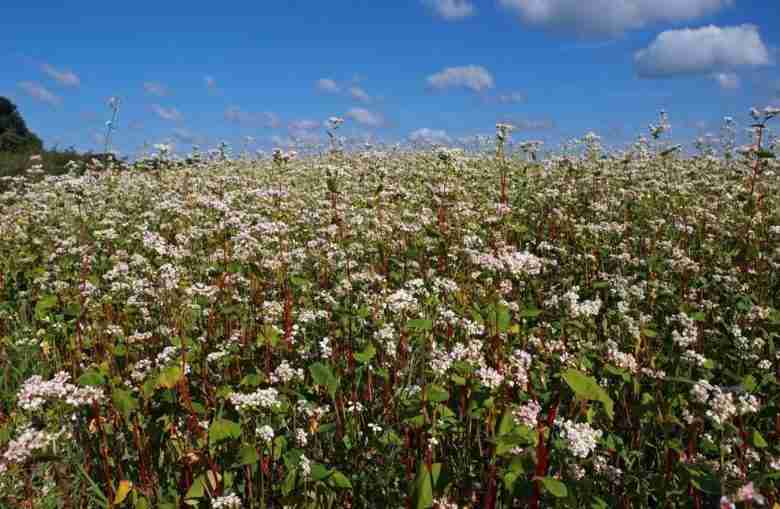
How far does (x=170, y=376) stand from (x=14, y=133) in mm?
36279

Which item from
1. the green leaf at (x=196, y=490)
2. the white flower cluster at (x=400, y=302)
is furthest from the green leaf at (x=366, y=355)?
the green leaf at (x=196, y=490)

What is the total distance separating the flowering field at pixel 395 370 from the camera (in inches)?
123

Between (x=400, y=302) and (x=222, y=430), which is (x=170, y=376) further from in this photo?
(x=400, y=302)

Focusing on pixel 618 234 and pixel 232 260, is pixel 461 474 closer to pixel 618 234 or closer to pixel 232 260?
pixel 232 260

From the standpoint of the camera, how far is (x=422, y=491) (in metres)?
2.51

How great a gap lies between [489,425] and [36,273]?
6308mm

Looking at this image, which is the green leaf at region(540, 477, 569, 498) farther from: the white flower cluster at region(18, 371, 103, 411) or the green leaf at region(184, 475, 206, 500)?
the white flower cluster at region(18, 371, 103, 411)

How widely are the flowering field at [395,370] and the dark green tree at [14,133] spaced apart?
90.0 ft

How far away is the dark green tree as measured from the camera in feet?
101

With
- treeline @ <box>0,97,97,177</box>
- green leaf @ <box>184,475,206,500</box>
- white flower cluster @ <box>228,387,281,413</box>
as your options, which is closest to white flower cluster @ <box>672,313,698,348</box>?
white flower cluster @ <box>228,387,281,413</box>

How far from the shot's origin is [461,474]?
3.60 meters

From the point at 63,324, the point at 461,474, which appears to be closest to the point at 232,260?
the point at 63,324

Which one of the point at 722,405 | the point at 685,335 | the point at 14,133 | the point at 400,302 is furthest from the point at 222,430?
the point at 14,133

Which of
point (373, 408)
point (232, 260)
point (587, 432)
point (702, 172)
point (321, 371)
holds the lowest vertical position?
point (373, 408)
